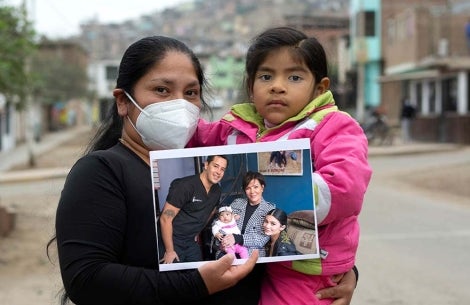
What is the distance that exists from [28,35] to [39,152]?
21617mm

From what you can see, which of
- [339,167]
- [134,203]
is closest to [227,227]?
[134,203]

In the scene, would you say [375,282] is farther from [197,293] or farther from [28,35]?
[28,35]

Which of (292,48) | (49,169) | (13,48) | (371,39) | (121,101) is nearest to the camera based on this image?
(121,101)

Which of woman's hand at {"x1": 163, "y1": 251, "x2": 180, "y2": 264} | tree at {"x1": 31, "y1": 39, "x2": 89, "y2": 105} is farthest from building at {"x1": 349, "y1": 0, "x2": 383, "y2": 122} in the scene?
woman's hand at {"x1": 163, "y1": 251, "x2": 180, "y2": 264}

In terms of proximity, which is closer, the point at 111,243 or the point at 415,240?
the point at 111,243

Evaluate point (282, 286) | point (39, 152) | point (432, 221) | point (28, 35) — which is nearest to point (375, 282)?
point (432, 221)

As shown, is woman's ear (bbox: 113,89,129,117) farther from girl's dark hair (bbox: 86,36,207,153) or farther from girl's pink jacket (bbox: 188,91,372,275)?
girl's pink jacket (bbox: 188,91,372,275)

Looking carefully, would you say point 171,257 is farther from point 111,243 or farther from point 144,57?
point 144,57

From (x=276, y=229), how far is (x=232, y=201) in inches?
5.5

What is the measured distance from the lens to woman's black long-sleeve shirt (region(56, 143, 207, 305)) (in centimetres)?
179

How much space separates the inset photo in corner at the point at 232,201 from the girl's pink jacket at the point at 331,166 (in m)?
0.10

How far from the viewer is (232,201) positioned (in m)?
1.83

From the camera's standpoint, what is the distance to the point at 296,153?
183 centimetres

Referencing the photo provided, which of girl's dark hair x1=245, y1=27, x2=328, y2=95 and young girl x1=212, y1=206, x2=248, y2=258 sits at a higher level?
girl's dark hair x1=245, y1=27, x2=328, y2=95
